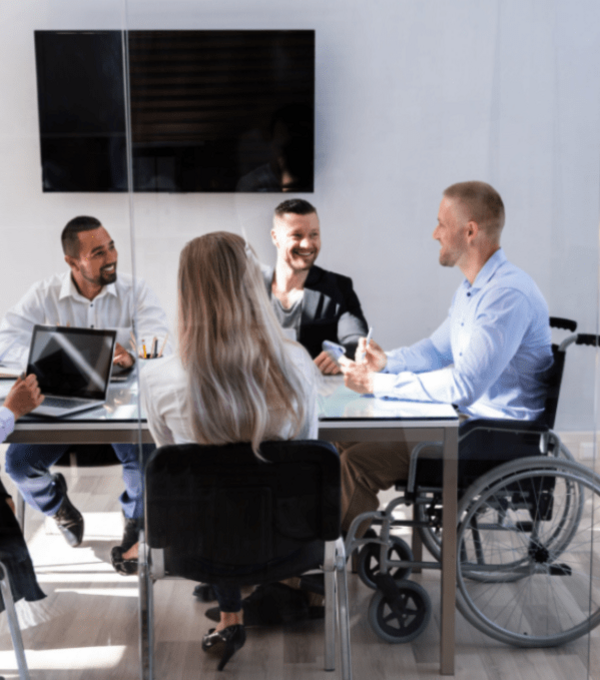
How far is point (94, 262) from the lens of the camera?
201 cm

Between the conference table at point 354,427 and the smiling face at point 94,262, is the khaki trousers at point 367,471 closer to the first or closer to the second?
the conference table at point 354,427

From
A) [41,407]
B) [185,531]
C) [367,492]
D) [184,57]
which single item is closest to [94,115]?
[184,57]

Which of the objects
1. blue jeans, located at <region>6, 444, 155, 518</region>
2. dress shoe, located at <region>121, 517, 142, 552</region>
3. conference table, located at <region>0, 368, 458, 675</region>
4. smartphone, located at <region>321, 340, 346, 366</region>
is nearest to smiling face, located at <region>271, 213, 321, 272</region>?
smartphone, located at <region>321, 340, 346, 366</region>

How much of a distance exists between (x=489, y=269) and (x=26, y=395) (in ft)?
4.38

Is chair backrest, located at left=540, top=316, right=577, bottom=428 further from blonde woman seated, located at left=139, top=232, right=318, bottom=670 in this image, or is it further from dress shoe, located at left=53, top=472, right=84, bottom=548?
dress shoe, located at left=53, top=472, right=84, bottom=548

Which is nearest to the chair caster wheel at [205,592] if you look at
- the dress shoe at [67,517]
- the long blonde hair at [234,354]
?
the dress shoe at [67,517]

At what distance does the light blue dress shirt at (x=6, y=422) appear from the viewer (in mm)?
1995

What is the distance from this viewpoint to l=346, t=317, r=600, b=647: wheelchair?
80.3 inches

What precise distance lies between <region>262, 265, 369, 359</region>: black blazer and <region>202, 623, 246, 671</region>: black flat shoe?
2.75ft

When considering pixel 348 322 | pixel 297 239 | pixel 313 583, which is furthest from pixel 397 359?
pixel 313 583

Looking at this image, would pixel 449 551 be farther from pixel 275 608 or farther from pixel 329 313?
pixel 329 313

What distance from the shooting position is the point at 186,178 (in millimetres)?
1919

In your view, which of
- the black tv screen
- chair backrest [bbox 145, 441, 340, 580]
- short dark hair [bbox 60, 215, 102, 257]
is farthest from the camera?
short dark hair [bbox 60, 215, 102, 257]

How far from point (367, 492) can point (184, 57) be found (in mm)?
1266
